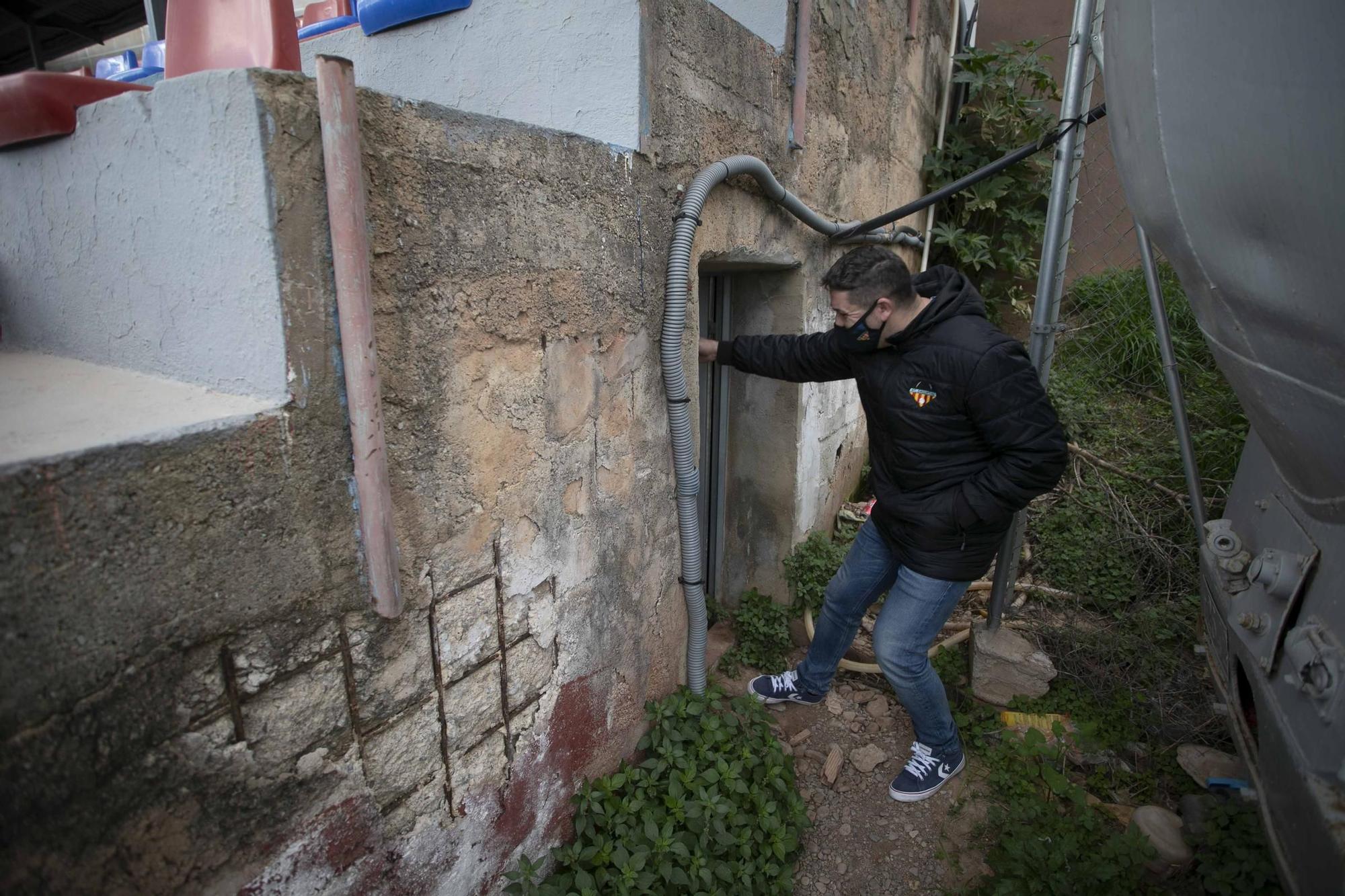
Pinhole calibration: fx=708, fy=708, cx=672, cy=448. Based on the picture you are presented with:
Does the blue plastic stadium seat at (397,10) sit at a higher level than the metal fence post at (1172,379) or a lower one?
higher

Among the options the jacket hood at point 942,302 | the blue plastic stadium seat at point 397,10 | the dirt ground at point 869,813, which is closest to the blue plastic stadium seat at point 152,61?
the blue plastic stadium seat at point 397,10

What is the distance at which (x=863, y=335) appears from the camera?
2404 mm

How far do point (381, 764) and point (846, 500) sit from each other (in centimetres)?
350

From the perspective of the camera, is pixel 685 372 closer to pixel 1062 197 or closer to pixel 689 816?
pixel 689 816

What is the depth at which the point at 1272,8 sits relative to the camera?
3.54 feet

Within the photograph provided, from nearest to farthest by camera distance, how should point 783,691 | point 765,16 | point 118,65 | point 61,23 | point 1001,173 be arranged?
point 765,16 → point 783,691 → point 118,65 → point 1001,173 → point 61,23

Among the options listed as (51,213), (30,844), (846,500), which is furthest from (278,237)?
(846,500)

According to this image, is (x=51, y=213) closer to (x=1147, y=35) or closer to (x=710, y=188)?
(x=710, y=188)

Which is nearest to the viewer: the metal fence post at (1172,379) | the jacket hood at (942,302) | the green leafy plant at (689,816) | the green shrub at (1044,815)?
the green leafy plant at (689,816)

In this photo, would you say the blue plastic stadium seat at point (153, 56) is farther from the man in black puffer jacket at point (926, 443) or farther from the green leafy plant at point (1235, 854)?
the green leafy plant at point (1235, 854)

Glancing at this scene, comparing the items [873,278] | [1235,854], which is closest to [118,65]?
[873,278]

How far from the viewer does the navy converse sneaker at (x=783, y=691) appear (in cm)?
312

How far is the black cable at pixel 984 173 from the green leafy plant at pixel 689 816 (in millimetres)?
2234

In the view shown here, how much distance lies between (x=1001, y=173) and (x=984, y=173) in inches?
85.5
